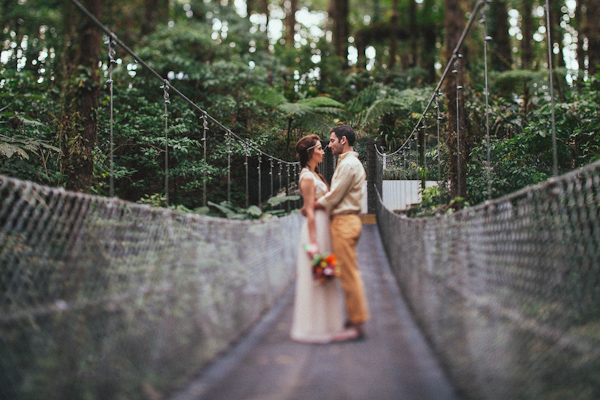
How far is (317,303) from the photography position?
7.36 ft

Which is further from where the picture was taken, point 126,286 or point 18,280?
point 18,280

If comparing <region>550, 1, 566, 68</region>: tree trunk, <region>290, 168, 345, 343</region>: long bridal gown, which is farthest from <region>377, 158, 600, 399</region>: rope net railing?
<region>550, 1, 566, 68</region>: tree trunk

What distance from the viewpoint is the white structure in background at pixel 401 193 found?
14.3ft

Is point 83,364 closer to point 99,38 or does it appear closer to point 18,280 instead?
point 18,280

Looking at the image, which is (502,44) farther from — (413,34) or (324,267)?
(324,267)

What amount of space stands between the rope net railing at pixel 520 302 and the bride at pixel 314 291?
1.31ft

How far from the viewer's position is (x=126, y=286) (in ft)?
5.67

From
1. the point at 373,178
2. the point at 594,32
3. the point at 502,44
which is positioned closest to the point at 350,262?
the point at 373,178

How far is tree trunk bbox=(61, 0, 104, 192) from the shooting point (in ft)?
12.5

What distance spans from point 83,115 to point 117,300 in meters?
2.80

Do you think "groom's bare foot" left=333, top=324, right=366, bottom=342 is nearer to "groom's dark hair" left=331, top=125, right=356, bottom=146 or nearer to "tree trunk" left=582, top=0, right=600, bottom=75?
"groom's dark hair" left=331, top=125, right=356, bottom=146

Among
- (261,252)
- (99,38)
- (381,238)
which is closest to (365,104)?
(381,238)

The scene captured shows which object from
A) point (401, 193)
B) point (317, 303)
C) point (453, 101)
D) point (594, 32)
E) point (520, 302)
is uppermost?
point (594, 32)

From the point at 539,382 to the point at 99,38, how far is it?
4178 mm
